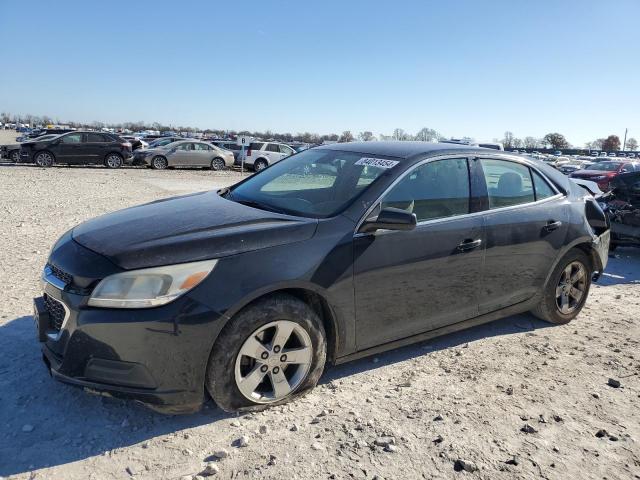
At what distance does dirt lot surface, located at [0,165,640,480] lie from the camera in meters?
2.68

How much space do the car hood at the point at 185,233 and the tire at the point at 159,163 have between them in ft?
73.7

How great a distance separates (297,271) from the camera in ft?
10.1

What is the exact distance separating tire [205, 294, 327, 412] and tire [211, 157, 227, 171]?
79.1 ft

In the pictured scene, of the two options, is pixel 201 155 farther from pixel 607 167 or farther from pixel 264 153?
pixel 607 167

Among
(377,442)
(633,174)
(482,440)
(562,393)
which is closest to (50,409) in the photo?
(377,442)

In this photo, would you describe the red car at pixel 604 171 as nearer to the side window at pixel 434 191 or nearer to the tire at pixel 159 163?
the side window at pixel 434 191

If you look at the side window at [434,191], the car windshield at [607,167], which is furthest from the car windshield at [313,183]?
the car windshield at [607,167]

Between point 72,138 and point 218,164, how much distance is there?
6.87 meters

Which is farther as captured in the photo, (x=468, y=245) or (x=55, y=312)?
(x=468, y=245)

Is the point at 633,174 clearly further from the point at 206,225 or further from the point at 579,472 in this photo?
the point at 206,225

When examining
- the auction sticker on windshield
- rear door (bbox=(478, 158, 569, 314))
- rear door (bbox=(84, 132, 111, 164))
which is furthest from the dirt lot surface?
rear door (bbox=(84, 132, 111, 164))

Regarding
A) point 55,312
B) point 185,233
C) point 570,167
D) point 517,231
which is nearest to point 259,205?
point 185,233

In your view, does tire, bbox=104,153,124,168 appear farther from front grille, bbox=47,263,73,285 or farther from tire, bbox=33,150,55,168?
front grille, bbox=47,263,73,285

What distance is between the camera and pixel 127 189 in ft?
47.6
